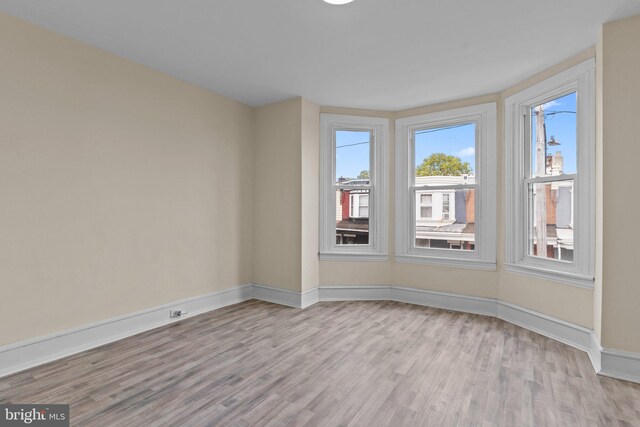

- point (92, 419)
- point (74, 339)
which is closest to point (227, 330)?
point (74, 339)

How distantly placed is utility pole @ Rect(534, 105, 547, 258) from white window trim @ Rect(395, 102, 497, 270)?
0.48m

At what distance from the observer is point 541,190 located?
351 cm

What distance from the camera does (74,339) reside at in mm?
2818

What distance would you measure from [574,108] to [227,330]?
159 inches

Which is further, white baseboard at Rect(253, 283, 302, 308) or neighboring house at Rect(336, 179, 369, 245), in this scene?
neighboring house at Rect(336, 179, 369, 245)

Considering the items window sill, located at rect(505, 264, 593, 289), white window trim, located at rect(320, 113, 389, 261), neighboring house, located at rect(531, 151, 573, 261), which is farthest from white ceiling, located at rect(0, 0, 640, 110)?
window sill, located at rect(505, 264, 593, 289)

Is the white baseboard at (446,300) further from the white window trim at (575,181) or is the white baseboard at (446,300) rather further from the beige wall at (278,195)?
the beige wall at (278,195)

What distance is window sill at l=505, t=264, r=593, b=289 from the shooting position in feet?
9.80

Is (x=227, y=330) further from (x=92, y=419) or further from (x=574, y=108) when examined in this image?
(x=574, y=108)

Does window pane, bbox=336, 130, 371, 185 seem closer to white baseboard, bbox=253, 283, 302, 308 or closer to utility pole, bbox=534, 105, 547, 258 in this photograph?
Result: white baseboard, bbox=253, 283, 302, 308

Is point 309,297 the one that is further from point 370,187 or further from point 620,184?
point 620,184

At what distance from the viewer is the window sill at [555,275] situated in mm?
2988

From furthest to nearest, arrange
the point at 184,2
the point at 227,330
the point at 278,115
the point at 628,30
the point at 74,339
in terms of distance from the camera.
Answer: the point at 278,115
the point at 227,330
the point at 74,339
the point at 628,30
the point at 184,2

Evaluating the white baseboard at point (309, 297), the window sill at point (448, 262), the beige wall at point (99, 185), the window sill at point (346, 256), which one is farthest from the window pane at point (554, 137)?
the beige wall at point (99, 185)
